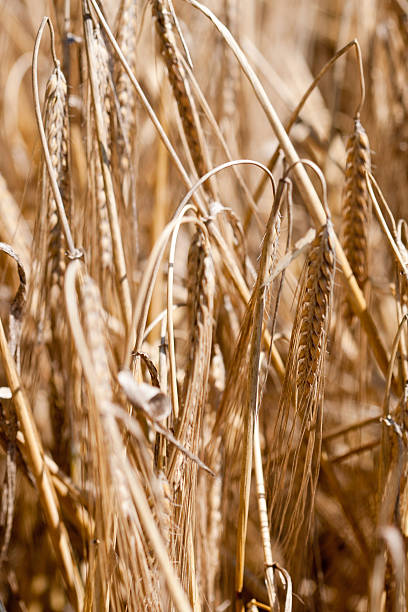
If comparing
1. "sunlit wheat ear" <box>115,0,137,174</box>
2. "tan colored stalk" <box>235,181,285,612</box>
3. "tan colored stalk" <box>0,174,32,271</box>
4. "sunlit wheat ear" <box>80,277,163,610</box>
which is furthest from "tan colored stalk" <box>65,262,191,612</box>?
"tan colored stalk" <box>0,174,32,271</box>

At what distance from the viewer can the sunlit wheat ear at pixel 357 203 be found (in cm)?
51

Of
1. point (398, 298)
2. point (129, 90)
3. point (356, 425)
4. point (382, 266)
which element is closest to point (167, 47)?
point (129, 90)

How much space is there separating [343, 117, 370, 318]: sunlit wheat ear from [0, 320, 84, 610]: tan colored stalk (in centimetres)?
33

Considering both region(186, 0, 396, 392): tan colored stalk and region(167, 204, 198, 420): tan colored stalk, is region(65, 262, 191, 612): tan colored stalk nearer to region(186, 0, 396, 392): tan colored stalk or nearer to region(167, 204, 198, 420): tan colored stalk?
region(167, 204, 198, 420): tan colored stalk

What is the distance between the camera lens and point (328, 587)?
0.80 m

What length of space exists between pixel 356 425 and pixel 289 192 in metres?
0.31

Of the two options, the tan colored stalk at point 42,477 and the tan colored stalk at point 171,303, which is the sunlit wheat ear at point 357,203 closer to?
the tan colored stalk at point 171,303

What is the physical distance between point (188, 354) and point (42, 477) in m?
0.17

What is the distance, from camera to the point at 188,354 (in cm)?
47

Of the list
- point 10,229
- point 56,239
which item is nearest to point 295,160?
point 56,239

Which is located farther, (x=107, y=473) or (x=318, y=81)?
(x=318, y=81)

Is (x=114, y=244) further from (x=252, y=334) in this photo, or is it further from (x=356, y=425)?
(x=356, y=425)

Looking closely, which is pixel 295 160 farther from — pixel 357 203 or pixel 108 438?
pixel 108 438

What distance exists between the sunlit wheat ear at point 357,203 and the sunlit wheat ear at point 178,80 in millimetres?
142
